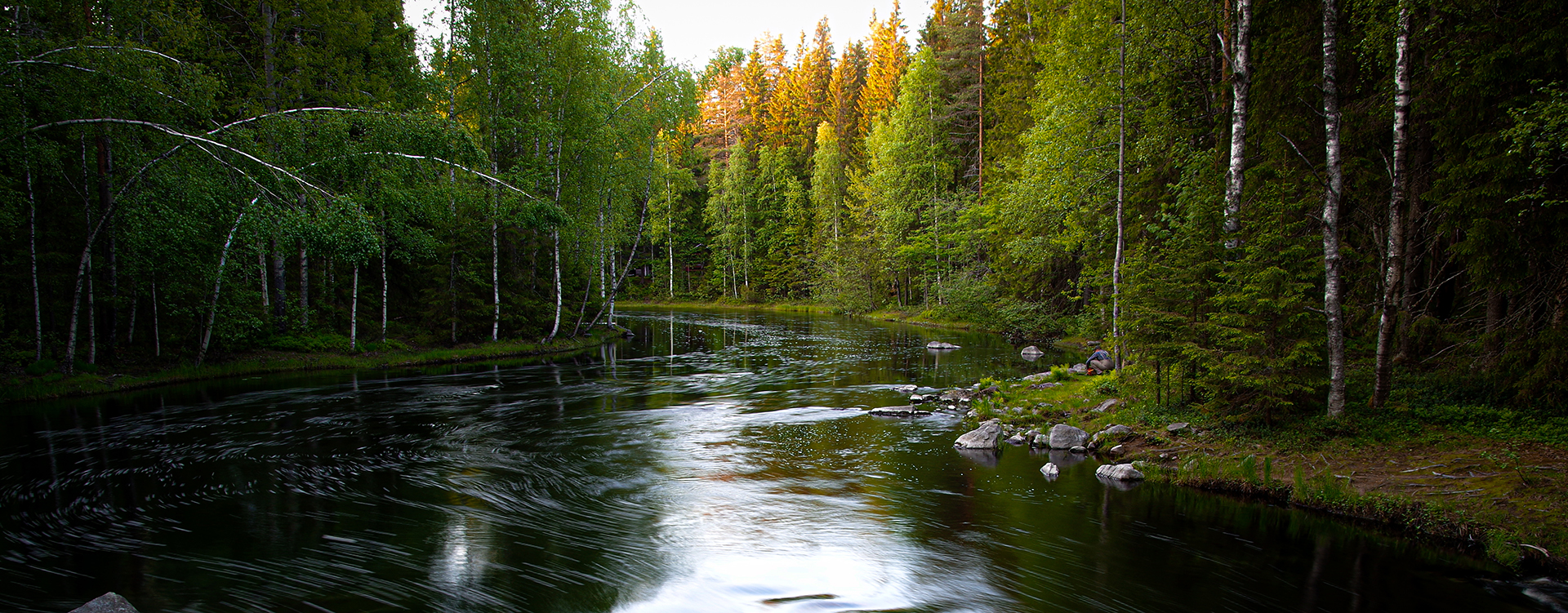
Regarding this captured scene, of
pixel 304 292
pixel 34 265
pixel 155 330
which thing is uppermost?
pixel 34 265

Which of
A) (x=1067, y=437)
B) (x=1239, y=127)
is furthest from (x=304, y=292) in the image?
(x=1239, y=127)

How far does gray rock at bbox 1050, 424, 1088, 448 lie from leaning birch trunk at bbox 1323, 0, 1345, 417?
Result: 3301 millimetres

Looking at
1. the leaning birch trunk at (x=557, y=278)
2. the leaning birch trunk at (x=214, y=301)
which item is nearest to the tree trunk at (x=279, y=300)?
the leaning birch trunk at (x=214, y=301)

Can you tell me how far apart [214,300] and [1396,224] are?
79.5 ft

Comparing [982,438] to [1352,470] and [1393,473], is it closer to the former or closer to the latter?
[1352,470]

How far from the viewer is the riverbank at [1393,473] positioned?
646 centimetres

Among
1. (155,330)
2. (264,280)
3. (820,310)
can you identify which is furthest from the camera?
(820,310)

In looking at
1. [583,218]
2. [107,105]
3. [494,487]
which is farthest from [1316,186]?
[583,218]

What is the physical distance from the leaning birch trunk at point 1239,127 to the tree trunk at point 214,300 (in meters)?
20.2

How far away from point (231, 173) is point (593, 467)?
962 cm

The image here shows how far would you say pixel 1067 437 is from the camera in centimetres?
1120

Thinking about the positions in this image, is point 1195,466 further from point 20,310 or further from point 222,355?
point 20,310

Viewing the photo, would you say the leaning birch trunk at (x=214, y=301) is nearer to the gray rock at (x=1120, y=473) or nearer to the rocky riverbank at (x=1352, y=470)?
the rocky riverbank at (x=1352, y=470)

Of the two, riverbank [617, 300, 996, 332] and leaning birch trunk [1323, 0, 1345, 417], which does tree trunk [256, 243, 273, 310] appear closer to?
leaning birch trunk [1323, 0, 1345, 417]
